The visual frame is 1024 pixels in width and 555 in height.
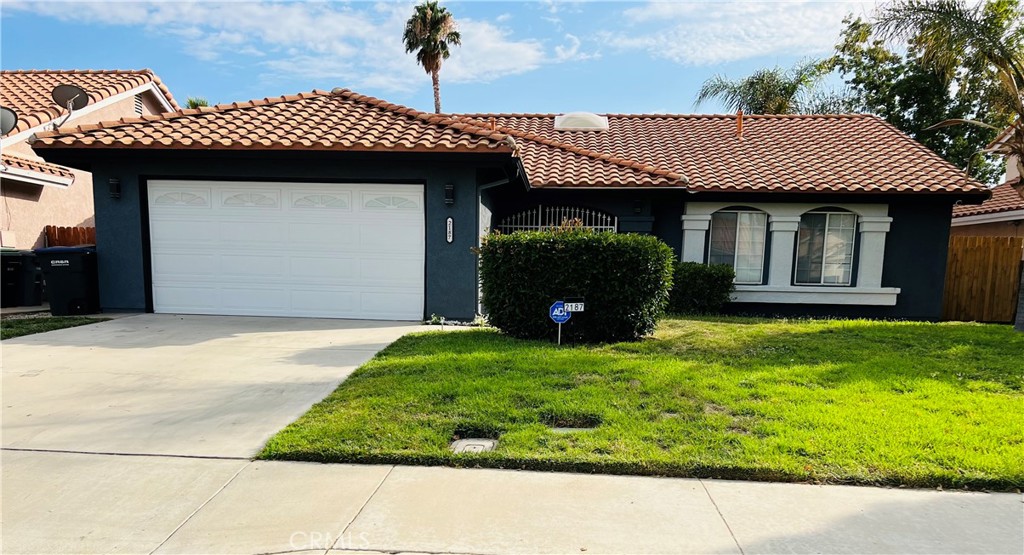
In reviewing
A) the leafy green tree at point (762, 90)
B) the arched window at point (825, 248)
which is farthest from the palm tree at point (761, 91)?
the arched window at point (825, 248)

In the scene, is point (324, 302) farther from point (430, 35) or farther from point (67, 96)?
point (430, 35)

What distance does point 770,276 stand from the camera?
447 inches

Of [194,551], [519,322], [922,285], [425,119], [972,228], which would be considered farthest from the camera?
[972,228]

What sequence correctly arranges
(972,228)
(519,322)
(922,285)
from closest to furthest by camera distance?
(519,322)
(922,285)
(972,228)

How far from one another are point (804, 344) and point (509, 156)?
5159mm

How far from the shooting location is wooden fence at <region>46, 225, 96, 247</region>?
12375 millimetres

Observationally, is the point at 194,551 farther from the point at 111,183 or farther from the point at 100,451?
the point at 111,183

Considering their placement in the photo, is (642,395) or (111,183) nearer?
(642,395)

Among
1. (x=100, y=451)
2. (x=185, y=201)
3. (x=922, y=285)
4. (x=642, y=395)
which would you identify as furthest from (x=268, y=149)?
(x=922, y=285)

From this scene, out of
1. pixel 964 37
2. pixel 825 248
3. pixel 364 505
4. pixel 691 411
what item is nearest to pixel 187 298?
pixel 364 505

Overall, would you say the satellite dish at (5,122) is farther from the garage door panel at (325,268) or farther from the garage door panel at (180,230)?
the garage door panel at (325,268)

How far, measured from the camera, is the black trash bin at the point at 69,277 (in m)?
8.77

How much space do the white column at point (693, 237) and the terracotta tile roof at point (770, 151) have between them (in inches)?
33.4

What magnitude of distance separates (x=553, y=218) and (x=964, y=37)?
851 cm
